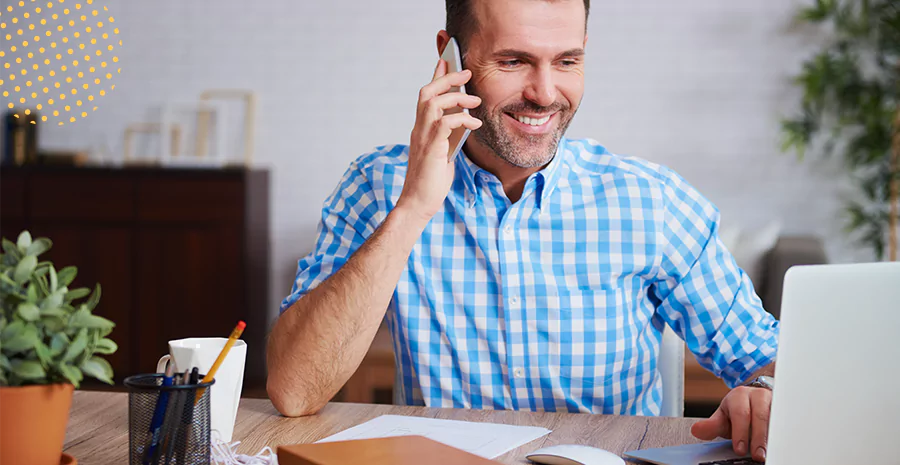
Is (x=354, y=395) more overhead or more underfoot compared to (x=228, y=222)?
more underfoot

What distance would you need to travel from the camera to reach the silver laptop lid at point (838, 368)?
73cm

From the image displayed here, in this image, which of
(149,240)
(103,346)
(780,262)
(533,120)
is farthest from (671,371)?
(149,240)

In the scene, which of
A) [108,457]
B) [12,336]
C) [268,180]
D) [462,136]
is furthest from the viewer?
[268,180]

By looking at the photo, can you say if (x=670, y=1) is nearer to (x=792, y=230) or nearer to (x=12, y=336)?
(x=792, y=230)

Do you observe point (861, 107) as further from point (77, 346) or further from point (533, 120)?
point (77, 346)

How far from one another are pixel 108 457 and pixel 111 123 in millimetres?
3610

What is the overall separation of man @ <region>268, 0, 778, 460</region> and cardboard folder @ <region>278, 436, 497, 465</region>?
584 mm

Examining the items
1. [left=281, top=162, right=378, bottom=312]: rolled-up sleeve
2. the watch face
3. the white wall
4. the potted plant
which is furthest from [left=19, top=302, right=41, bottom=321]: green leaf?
the white wall

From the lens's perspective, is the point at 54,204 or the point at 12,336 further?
the point at 54,204

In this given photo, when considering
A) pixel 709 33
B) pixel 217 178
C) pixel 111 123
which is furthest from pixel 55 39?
pixel 709 33

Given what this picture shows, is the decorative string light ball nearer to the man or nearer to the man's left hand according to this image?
the man

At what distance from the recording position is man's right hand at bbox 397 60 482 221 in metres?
1.36

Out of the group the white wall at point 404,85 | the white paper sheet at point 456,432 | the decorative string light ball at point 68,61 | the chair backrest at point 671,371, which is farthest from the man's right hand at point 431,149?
the decorative string light ball at point 68,61

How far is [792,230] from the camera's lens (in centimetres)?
372
